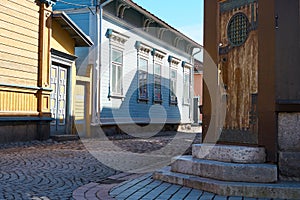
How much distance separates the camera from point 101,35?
596 inches

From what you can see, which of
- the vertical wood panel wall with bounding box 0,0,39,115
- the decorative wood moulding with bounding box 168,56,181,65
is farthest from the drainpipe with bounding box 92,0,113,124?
the decorative wood moulding with bounding box 168,56,181,65

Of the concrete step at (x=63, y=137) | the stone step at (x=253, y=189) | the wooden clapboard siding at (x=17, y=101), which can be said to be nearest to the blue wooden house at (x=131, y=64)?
the concrete step at (x=63, y=137)

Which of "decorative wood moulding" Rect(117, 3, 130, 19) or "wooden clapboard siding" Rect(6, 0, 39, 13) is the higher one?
"decorative wood moulding" Rect(117, 3, 130, 19)

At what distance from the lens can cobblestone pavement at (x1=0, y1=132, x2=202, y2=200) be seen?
4727 millimetres

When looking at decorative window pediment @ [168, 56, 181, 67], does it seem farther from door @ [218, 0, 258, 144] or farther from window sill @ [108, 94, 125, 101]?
door @ [218, 0, 258, 144]

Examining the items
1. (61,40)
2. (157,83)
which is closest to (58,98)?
(61,40)

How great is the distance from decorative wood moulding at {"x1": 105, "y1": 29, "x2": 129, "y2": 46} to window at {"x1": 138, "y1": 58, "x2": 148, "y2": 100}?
195cm

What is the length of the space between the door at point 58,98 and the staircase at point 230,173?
8.15 meters

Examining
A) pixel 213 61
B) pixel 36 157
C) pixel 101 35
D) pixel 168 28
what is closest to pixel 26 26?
pixel 101 35

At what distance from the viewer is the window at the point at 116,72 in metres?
16.3

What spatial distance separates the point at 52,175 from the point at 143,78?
13.3m

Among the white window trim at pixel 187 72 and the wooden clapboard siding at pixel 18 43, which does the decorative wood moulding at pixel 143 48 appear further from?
the wooden clapboard siding at pixel 18 43

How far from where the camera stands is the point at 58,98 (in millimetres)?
13273

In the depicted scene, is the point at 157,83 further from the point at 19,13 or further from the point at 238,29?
the point at 238,29
